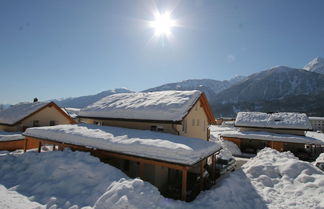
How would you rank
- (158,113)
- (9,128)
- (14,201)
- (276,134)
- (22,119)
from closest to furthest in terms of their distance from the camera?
(14,201) < (158,113) < (22,119) < (9,128) < (276,134)

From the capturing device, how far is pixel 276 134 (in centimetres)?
2706

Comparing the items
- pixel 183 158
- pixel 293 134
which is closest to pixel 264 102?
pixel 293 134

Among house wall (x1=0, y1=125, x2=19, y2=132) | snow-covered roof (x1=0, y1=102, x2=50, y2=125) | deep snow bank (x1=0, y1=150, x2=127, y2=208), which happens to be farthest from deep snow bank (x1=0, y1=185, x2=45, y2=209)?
snow-covered roof (x1=0, y1=102, x2=50, y2=125)

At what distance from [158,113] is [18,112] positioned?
21710 mm

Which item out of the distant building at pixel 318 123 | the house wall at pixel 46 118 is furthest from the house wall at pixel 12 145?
the distant building at pixel 318 123

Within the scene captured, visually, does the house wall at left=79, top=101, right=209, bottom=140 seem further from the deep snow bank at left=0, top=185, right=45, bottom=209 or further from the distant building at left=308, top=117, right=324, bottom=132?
the distant building at left=308, top=117, right=324, bottom=132

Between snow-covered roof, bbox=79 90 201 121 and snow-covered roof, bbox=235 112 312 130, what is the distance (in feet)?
56.0

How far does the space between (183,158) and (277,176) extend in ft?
24.0

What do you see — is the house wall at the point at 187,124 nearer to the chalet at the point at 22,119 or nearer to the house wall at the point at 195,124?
the house wall at the point at 195,124

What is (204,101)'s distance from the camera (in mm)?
18719

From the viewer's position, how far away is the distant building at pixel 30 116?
80.0ft

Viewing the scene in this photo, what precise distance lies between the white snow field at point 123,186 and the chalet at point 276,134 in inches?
519

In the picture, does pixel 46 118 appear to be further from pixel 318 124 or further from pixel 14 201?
pixel 318 124

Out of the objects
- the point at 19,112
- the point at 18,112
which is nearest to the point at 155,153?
the point at 19,112
